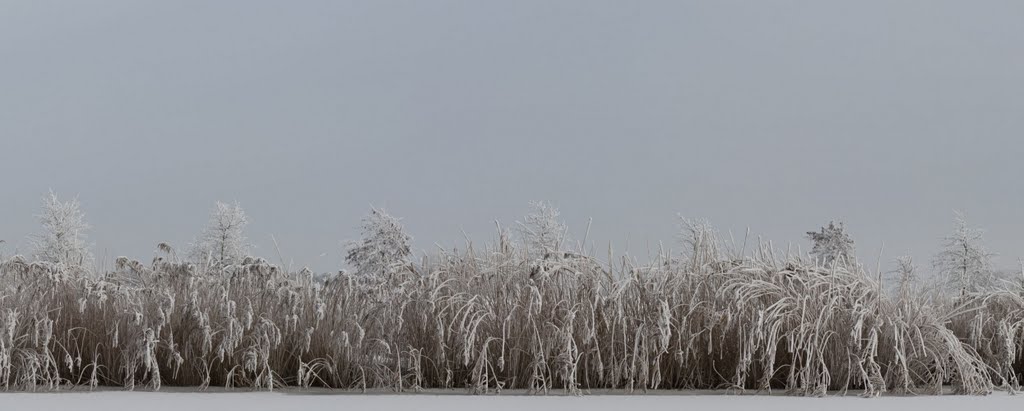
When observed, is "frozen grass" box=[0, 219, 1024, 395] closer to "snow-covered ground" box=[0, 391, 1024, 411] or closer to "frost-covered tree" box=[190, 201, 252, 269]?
"snow-covered ground" box=[0, 391, 1024, 411]

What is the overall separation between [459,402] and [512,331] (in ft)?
1.82

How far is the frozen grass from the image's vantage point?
446cm

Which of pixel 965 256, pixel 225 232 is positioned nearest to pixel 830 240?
pixel 965 256

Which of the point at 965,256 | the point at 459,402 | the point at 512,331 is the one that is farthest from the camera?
the point at 965,256

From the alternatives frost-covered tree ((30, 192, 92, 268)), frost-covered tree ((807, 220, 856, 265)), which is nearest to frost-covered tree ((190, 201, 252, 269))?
frost-covered tree ((30, 192, 92, 268))

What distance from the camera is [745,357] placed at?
4246mm

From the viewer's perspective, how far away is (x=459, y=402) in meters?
4.15

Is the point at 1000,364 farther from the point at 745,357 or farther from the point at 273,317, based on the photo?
the point at 273,317

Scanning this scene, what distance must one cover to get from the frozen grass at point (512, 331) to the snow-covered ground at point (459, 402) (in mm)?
78

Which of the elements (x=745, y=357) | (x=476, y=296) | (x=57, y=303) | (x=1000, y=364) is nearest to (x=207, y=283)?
(x=57, y=303)

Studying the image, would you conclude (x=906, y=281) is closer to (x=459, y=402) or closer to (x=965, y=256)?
(x=459, y=402)

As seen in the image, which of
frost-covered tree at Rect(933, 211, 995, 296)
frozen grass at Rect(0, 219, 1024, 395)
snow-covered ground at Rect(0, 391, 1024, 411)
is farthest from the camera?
frost-covered tree at Rect(933, 211, 995, 296)

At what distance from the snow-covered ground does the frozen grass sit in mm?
78

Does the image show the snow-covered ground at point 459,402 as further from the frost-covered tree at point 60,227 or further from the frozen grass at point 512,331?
the frost-covered tree at point 60,227
